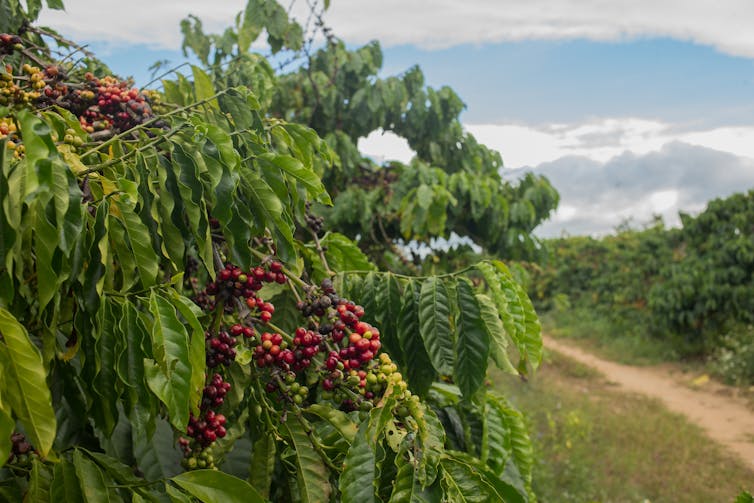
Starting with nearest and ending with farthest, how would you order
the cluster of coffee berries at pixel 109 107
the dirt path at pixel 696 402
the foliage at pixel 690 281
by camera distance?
the cluster of coffee berries at pixel 109 107
the dirt path at pixel 696 402
the foliage at pixel 690 281

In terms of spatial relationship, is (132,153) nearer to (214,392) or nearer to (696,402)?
(214,392)

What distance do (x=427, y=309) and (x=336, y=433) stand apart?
0.37 meters

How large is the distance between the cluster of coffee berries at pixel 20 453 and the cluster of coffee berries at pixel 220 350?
0.37 meters

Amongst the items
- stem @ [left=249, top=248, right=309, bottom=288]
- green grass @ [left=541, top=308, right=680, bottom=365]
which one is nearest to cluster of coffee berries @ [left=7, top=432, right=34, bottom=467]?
stem @ [left=249, top=248, right=309, bottom=288]

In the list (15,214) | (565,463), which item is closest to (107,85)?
(15,214)

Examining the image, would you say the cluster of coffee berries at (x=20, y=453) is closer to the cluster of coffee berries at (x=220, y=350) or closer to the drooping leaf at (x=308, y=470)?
the cluster of coffee berries at (x=220, y=350)

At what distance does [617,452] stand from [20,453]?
652cm

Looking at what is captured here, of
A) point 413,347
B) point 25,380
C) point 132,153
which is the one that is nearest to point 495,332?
point 413,347

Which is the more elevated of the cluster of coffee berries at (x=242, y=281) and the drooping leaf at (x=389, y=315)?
the cluster of coffee berries at (x=242, y=281)

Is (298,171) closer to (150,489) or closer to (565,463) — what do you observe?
(150,489)

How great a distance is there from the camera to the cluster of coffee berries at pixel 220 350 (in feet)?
4.68

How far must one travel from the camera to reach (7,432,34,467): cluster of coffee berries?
1.29 m

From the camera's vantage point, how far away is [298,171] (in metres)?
1.50

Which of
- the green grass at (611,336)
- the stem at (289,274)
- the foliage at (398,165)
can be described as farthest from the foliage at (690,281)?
the stem at (289,274)
